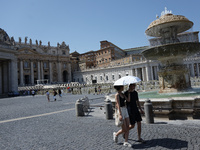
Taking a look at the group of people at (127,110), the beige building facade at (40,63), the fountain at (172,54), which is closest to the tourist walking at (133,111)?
the group of people at (127,110)

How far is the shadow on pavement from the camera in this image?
3617 millimetres

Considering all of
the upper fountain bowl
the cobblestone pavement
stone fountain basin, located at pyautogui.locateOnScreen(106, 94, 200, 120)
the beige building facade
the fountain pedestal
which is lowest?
the cobblestone pavement

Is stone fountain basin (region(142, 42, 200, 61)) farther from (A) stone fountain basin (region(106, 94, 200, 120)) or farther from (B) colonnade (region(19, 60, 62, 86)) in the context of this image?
(B) colonnade (region(19, 60, 62, 86))

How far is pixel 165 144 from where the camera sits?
3.76 m

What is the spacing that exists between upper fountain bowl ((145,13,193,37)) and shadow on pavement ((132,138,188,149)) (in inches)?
250

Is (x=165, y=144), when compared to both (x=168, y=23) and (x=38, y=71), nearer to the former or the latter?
(x=168, y=23)

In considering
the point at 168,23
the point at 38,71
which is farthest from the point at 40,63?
the point at 168,23

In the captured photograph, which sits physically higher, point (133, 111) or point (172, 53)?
point (172, 53)

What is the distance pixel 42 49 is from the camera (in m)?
60.1

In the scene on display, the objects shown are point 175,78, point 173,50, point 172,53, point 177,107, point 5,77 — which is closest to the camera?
point 177,107

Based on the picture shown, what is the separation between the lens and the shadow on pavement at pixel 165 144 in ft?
11.9

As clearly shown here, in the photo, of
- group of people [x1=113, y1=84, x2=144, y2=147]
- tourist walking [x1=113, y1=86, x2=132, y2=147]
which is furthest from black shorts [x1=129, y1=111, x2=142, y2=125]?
tourist walking [x1=113, y1=86, x2=132, y2=147]

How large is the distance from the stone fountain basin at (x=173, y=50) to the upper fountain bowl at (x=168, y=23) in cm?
138

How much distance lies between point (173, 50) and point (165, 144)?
18.0 feet
